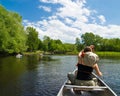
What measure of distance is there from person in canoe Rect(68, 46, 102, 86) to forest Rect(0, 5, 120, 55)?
183ft

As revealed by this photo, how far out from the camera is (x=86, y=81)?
1318cm

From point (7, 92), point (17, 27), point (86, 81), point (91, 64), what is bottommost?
point (7, 92)

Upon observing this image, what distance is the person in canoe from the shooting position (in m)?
12.5

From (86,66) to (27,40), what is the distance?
10707cm

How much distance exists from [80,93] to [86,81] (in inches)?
43.4

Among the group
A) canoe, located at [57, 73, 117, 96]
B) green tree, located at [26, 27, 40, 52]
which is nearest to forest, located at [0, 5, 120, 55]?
green tree, located at [26, 27, 40, 52]

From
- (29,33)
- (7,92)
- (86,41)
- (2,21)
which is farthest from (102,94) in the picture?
(86,41)

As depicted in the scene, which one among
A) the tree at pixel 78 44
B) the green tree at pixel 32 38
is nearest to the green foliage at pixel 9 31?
the green tree at pixel 32 38

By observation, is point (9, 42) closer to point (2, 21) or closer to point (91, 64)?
point (2, 21)

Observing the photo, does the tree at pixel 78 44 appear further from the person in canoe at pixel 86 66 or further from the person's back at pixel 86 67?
the person's back at pixel 86 67

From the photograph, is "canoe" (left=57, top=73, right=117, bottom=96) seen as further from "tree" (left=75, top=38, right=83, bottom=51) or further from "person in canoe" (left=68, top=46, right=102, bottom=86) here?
"tree" (left=75, top=38, right=83, bottom=51)

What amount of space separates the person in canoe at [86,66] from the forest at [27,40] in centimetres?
5592

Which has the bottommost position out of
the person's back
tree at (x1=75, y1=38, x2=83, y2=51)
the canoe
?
the canoe

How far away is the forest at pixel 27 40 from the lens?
69938 millimetres
